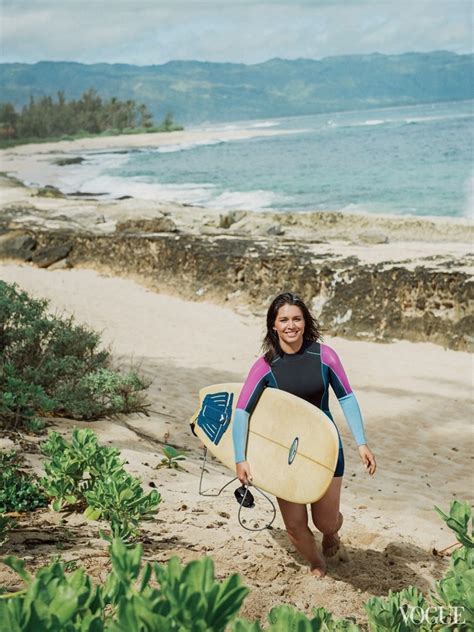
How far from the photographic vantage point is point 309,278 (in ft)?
41.1

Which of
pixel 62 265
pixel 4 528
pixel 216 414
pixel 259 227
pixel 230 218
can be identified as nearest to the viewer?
pixel 4 528

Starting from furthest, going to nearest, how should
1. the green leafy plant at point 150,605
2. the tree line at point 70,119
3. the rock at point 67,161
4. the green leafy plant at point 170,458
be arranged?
the tree line at point 70,119 < the rock at point 67,161 < the green leafy plant at point 170,458 < the green leafy plant at point 150,605

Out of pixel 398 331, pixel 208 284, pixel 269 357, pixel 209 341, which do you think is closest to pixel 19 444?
pixel 269 357

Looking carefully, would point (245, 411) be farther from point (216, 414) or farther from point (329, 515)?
point (329, 515)

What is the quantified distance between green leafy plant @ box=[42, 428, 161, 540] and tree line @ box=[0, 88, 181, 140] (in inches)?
3796

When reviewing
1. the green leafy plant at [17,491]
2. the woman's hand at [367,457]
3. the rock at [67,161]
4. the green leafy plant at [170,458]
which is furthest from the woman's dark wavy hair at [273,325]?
the rock at [67,161]

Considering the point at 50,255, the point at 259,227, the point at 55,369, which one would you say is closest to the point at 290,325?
the point at 55,369

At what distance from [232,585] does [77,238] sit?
15.5 metres

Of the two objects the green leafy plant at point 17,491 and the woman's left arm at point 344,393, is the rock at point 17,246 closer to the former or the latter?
the green leafy plant at point 17,491

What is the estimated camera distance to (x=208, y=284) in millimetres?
14016

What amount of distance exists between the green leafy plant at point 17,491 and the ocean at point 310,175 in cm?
2584

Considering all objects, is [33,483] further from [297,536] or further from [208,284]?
[208,284]

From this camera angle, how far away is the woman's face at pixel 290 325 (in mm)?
3730

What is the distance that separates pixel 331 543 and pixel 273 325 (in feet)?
3.67
